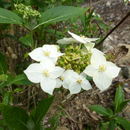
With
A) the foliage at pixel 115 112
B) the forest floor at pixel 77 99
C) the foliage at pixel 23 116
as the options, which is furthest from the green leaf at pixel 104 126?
the foliage at pixel 23 116

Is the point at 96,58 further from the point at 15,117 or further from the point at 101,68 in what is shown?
the point at 15,117

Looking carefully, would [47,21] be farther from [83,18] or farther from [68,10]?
[83,18]

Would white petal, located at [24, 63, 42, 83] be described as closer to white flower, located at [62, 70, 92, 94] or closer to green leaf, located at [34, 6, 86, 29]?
white flower, located at [62, 70, 92, 94]

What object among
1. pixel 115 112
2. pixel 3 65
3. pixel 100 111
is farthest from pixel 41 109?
pixel 115 112

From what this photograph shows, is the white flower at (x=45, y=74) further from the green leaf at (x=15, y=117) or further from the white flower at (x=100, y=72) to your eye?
the green leaf at (x=15, y=117)

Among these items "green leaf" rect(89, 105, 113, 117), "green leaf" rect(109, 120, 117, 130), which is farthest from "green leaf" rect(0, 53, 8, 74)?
"green leaf" rect(109, 120, 117, 130)

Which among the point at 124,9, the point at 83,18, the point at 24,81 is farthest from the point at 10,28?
the point at 124,9
